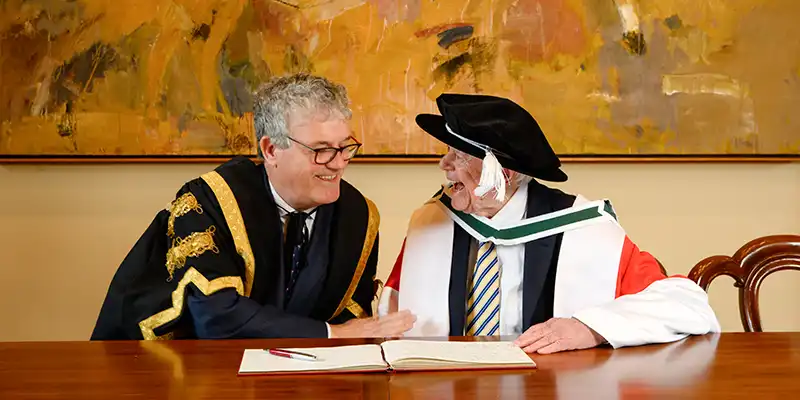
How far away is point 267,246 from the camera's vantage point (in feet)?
9.97

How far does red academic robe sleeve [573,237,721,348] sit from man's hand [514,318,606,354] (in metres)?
0.03

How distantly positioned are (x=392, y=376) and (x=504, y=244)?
102cm

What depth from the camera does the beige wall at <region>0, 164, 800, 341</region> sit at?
4492mm

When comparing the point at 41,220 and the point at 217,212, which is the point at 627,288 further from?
the point at 41,220

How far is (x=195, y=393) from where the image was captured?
6.02 feet

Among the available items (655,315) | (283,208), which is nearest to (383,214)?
(283,208)

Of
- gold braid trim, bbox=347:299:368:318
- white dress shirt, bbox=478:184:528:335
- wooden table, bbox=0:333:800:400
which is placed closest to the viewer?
wooden table, bbox=0:333:800:400

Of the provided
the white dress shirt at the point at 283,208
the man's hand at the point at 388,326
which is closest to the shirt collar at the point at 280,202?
the white dress shirt at the point at 283,208

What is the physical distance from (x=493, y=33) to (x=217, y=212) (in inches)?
77.5

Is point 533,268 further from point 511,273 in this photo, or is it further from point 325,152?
point 325,152

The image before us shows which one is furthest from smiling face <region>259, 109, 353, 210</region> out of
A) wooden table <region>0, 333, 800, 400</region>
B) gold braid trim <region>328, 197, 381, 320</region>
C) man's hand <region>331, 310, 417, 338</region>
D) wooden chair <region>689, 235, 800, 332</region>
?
wooden chair <region>689, 235, 800, 332</region>

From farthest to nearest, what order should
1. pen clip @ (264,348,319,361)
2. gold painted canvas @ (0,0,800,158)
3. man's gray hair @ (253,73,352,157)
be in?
gold painted canvas @ (0,0,800,158)
man's gray hair @ (253,73,352,157)
pen clip @ (264,348,319,361)

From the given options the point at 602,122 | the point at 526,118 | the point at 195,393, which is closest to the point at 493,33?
the point at 602,122

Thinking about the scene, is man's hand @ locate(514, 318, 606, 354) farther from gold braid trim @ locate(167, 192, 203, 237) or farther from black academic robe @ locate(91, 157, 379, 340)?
gold braid trim @ locate(167, 192, 203, 237)
